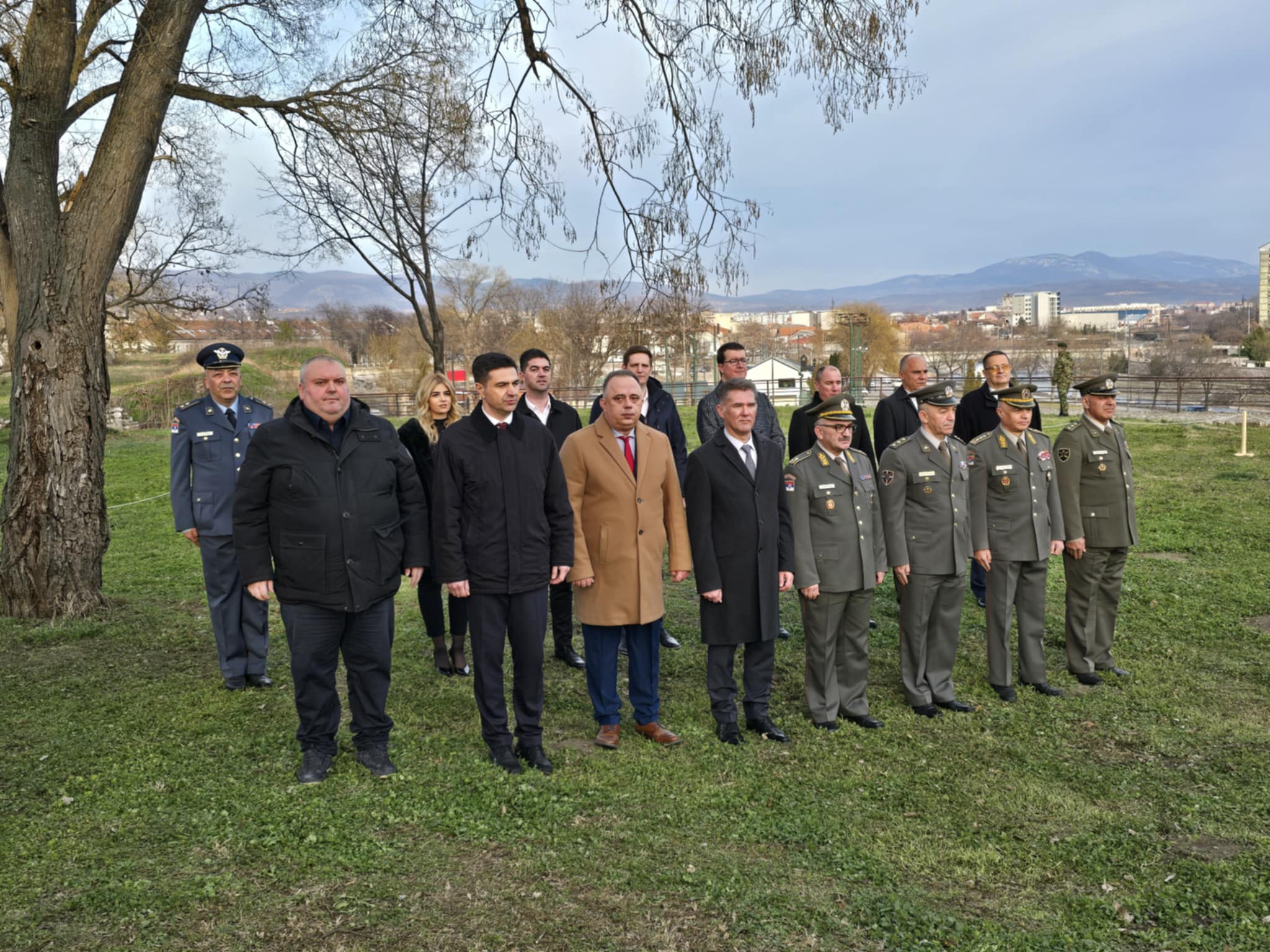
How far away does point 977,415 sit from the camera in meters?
7.70

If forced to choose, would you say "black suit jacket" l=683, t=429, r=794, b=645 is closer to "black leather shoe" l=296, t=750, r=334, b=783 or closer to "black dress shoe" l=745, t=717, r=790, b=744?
"black dress shoe" l=745, t=717, r=790, b=744

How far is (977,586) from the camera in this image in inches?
316

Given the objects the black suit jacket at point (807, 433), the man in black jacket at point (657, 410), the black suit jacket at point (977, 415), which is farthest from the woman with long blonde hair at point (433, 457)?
the black suit jacket at point (977, 415)

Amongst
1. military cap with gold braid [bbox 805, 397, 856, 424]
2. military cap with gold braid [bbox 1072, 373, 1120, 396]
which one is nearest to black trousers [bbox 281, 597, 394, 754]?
military cap with gold braid [bbox 805, 397, 856, 424]

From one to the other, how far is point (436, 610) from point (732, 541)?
2.18 metres

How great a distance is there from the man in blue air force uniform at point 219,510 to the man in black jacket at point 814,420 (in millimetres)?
3728

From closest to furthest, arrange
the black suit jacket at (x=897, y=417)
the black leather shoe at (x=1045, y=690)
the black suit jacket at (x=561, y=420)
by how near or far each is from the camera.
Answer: the black leather shoe at (x=1045, y=690) < the black suit jacket at (x=561, y=420) < the black suit jacket at (x=897, y=417)

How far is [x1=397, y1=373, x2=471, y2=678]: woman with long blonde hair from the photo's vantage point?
589 centimetres

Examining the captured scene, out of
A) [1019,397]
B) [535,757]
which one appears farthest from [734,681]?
[1019,397]

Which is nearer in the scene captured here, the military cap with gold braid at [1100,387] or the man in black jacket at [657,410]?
the military cap with gold braid at [1100,387]

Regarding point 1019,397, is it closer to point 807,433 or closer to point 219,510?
point 807,433

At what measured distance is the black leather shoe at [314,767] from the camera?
4328 mm

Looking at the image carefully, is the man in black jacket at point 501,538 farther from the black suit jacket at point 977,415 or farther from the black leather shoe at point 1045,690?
the black suit jacket at point 977,415

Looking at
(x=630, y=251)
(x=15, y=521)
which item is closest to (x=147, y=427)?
(x=15, y=521)
